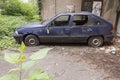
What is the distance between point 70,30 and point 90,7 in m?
3.99

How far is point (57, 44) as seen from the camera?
9.49 metres

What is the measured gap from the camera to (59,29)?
29.0 feet

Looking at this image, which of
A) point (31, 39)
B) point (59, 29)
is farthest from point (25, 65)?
point (31, 39)

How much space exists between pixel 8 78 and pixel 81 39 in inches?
319

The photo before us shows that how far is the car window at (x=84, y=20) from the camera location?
8898 mm

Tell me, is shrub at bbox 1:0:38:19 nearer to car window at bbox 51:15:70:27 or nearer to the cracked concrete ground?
car window at bbox 51:15:70:27

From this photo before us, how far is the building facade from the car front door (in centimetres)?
375

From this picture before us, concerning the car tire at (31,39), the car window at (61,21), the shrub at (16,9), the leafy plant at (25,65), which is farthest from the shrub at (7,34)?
the leafy plant at (25,65)

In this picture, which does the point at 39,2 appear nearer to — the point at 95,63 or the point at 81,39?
the point at 81,39

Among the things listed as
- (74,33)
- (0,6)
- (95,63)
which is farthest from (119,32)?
(0,6)

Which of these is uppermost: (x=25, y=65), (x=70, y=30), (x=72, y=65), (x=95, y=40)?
(x=25, y=65)

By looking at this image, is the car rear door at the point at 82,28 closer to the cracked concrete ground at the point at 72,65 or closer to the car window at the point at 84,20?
the car window at the point at 84,20

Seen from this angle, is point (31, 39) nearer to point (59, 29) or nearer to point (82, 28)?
point (59, 29)

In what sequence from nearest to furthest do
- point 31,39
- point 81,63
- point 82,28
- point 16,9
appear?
point 81,63 → point 82,28 → point 31,39 → point 16,9
